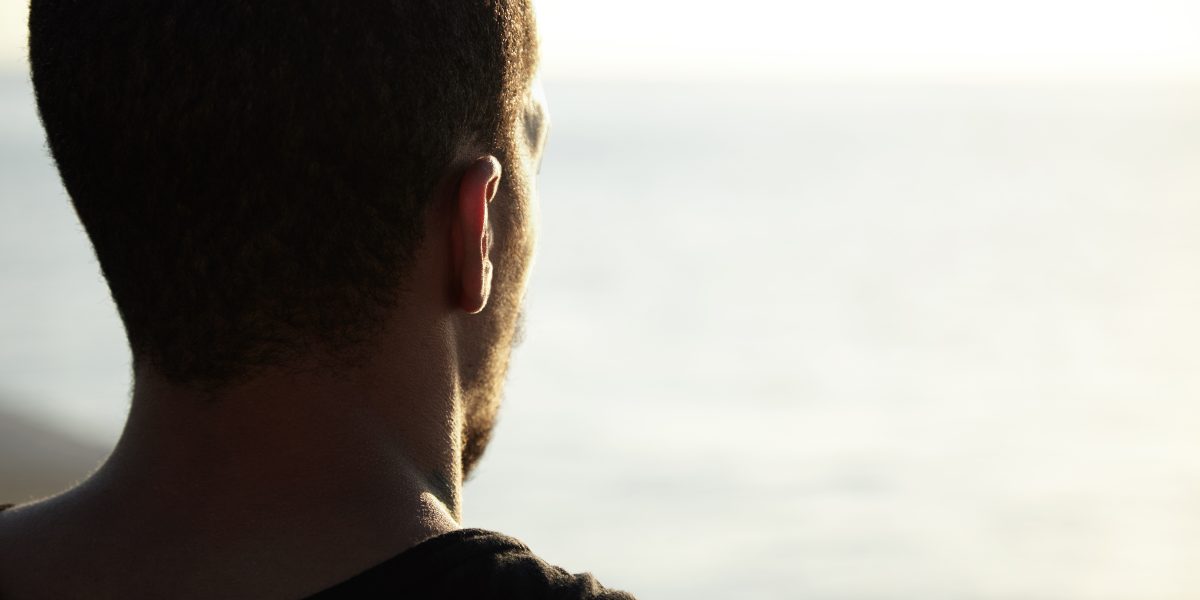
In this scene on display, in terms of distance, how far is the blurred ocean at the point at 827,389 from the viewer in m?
7.79

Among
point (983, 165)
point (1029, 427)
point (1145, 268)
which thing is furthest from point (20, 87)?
point (1029, 427)

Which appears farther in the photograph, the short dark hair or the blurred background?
the blurred background

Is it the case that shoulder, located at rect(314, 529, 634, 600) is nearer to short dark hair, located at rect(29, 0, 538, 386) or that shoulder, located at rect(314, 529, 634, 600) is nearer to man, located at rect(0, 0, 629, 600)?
man, located at rect(0, 0, 629, 600)

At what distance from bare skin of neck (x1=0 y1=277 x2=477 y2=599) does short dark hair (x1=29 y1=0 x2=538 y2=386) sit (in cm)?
4

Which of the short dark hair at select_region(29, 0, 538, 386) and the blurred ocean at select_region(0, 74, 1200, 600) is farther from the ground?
the blurred ocean at select_region(0, 74, 1200, 600)

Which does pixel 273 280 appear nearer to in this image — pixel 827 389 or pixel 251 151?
pixel 251 151

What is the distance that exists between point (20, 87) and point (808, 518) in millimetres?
38909

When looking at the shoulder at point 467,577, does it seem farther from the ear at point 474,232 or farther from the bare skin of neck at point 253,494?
the ear at point 474,232

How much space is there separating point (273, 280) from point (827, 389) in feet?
31.4

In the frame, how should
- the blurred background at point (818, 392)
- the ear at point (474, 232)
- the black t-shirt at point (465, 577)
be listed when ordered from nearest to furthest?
the black t-shirt at point (465, 577), the ear at point (474, 232), the blurred background at point (818, 392)

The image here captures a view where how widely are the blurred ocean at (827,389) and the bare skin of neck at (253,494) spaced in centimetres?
545

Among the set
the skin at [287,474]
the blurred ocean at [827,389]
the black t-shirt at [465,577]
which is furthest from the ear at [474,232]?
the blurred ocean at [827,389]

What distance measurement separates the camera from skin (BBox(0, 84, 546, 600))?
4.58 ft

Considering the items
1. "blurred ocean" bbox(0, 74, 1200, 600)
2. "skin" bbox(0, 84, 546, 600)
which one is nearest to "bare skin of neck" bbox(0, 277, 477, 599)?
"skin" bbox(0, 84, 546, 600)
